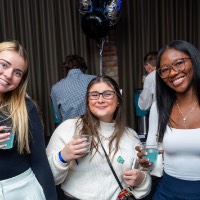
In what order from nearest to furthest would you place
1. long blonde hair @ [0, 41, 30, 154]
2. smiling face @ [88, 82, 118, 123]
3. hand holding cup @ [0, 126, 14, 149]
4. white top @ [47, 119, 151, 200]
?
1. hand holding cup @ [0, 126, 14, 149]
2. long blonde hair @ [0, 41, 30, 154]
3. white top @ [47, 119, 151, 200]
4. smiling face @ [88, 82, 118, 123]

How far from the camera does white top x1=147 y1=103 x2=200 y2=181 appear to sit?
1.59 meters

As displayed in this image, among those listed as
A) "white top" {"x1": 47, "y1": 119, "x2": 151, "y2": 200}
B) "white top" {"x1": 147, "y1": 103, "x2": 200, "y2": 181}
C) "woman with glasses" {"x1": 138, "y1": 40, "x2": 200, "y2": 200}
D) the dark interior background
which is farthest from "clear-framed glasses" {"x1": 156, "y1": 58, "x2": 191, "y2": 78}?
the dark interior background

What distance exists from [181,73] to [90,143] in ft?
2.00

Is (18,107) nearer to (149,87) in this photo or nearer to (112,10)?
(149,87)

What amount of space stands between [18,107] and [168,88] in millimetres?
863

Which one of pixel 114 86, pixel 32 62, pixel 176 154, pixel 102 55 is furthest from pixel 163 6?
pixel 176 154

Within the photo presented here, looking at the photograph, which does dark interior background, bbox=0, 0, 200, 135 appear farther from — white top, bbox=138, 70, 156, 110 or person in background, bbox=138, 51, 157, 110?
white top, bbox=138, 70, 156, 110

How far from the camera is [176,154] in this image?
164 centimetres

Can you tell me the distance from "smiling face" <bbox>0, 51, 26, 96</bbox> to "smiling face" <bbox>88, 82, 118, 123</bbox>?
492 mm

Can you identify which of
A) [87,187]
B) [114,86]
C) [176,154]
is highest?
[114,86]

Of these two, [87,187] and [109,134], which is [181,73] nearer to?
[109,134]

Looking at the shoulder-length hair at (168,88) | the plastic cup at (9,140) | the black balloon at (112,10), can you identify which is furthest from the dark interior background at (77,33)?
the plastic cup at (9,140)

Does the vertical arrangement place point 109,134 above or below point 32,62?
below

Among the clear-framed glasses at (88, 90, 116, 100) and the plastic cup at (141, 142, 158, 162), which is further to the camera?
the clear-framed glasses at (88, 90, 116, 100)
